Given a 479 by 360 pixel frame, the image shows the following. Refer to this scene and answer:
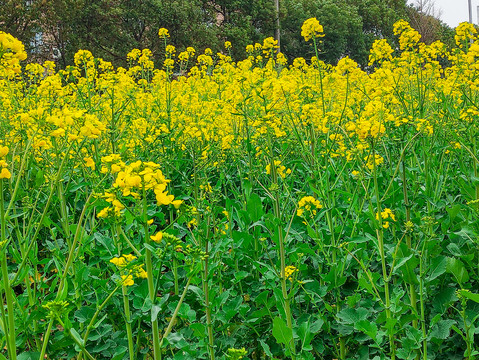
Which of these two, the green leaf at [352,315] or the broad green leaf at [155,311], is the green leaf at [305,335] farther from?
the broad green leaf at [155,311]

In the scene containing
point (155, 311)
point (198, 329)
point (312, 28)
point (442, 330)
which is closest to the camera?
point (155, 311)

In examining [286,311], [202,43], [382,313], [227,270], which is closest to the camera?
[286,311]

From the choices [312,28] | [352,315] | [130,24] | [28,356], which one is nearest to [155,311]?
[28,356]

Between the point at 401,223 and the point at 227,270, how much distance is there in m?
0.92

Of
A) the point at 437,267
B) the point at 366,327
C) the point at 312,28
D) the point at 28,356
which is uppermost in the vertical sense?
the point at 312,28

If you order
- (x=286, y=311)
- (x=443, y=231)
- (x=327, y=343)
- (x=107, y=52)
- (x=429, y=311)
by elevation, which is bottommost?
(x=327, y=343)

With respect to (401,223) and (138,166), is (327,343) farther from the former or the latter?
(138,166)

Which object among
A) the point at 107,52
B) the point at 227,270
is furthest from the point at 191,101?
the point at 107,52

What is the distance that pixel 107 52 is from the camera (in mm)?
16359

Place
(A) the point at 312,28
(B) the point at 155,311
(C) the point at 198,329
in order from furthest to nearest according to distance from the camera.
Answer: (A) the point at 312,28 < (C) the point at 198,329 < (B) the point at 155,311

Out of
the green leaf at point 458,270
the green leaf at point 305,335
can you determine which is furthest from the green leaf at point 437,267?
the green leaf at point 305,335

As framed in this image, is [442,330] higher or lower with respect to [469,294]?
lower

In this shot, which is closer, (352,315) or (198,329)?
(198,329)

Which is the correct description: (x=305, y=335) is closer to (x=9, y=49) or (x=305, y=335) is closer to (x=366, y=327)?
(x=366, y=327)
